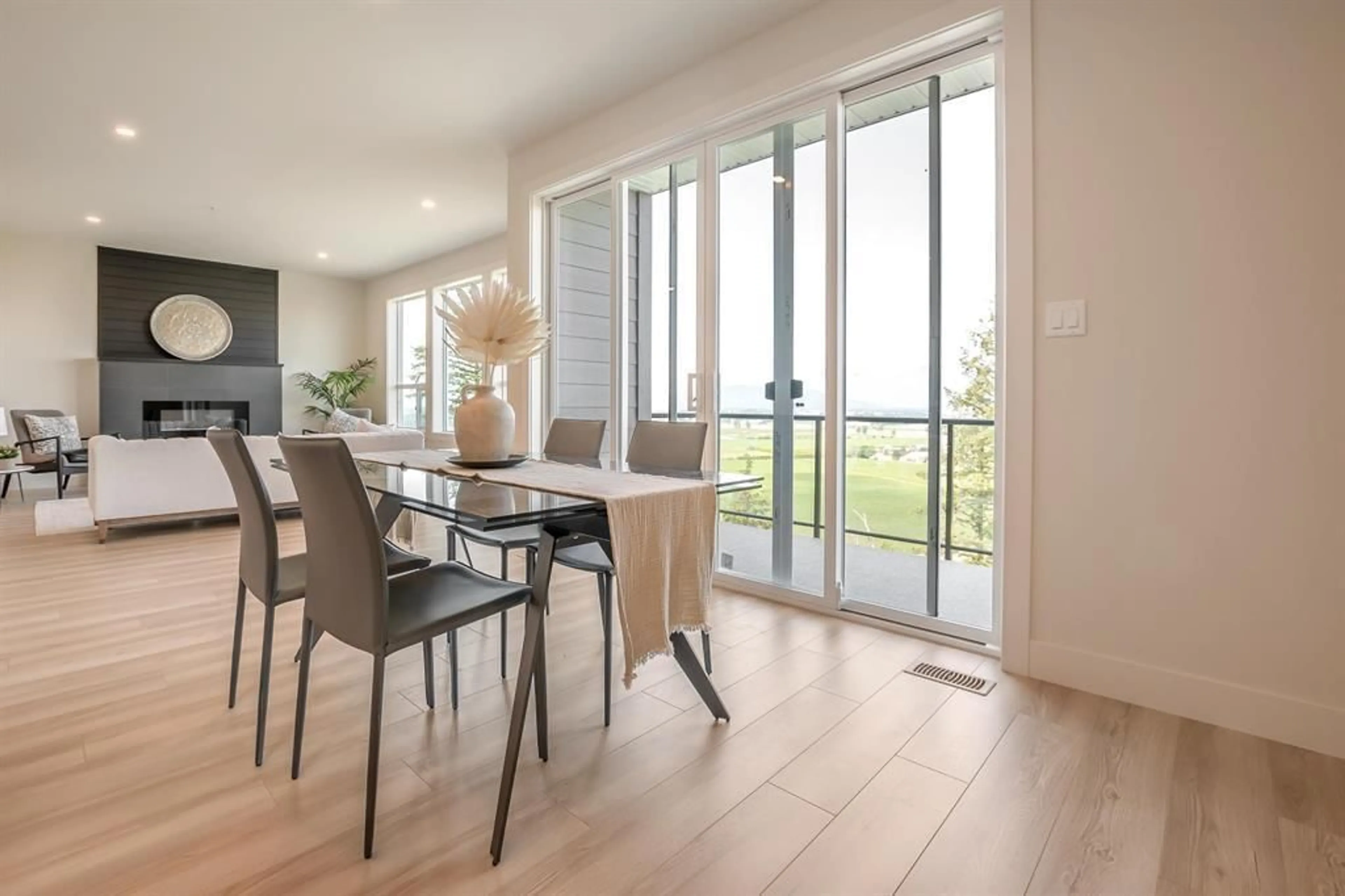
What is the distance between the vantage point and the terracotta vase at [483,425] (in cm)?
211

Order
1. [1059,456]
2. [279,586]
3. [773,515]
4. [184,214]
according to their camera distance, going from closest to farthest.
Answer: [279,586] → [1059,456] → [773,515] → [184,214]

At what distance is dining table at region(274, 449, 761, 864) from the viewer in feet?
4.37

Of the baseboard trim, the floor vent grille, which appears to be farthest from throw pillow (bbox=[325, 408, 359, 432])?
the baseboard trim

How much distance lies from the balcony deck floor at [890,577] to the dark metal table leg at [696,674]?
122cm

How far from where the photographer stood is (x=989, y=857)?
1317 millimetres

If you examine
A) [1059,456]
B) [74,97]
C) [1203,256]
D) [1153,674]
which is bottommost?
[1153,674]

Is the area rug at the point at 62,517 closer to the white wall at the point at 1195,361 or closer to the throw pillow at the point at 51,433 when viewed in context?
the throw pillow at the point at 51,433

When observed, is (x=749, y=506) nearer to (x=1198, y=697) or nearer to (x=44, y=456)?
(x=1198, y=697)

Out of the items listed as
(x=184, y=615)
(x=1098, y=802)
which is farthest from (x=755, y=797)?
(x=184, y=615)

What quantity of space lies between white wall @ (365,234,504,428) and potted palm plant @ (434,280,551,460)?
471 centimetres

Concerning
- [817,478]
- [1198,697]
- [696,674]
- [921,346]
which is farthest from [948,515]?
[696,674]

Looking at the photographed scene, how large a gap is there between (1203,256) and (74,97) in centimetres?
530

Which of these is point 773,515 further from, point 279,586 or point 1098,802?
point 279,586

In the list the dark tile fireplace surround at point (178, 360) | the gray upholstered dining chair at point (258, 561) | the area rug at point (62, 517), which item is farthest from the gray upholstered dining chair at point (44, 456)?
the gray upholstered dining chair at point (258, 561)
